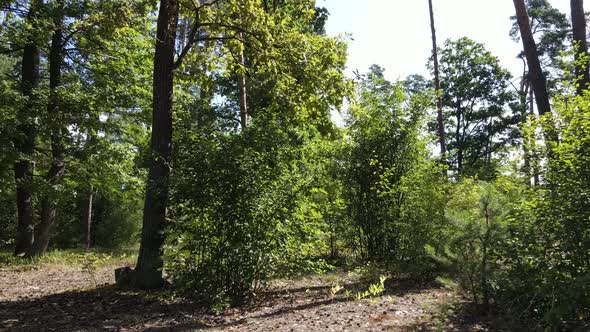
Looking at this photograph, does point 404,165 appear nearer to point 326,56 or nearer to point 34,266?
point 326,56

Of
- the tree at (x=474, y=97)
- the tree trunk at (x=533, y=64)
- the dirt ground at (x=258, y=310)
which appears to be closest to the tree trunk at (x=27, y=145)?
the dirt ground at (x=258, y=310)

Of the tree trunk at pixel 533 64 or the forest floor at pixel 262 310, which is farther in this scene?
the tree trunk at pixel 533 64

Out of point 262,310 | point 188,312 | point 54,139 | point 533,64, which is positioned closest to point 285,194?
point 262,310

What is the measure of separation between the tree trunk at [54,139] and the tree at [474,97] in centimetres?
2469

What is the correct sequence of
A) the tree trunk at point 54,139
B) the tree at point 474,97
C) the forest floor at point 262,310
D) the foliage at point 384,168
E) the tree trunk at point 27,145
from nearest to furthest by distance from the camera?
the forest floor at point 262,310 < the foliage at point 384,168 < the tree trunk at point 27,145 < the tree trunk at point 54,139 < the tree at point 474,97

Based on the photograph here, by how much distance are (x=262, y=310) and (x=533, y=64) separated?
27.8 ft

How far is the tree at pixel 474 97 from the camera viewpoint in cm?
2944

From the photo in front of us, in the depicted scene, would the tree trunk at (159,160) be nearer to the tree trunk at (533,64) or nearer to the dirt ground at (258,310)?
the dirt ground at (258,310)

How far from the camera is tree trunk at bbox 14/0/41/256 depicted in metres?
11.1

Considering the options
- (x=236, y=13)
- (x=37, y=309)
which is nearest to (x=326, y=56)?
(x=236, y=13)

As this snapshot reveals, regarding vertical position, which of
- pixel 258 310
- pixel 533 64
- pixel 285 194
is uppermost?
pixel 533 64

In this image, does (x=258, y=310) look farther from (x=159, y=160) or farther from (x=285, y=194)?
(x=159, y=160)

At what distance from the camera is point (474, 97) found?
1184 inches

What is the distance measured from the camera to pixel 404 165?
8797mm
